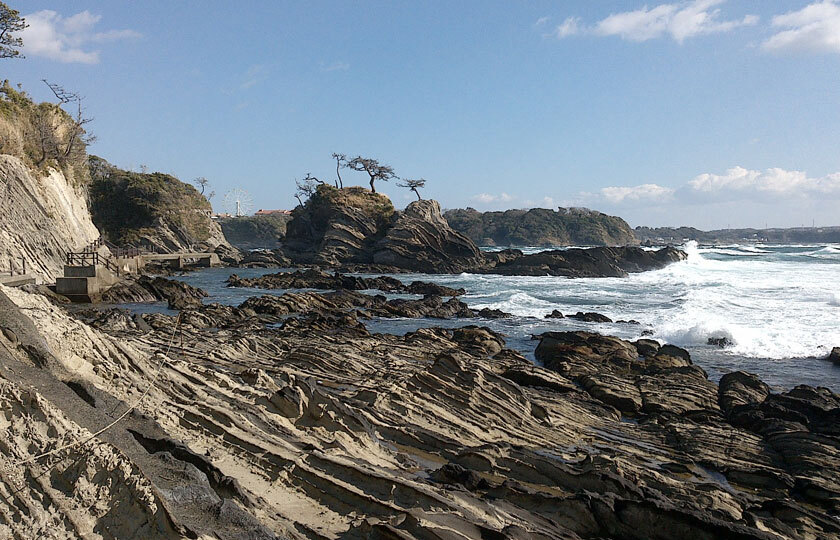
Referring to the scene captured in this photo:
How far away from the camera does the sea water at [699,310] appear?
19453mm

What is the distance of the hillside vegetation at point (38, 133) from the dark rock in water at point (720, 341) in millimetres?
36862

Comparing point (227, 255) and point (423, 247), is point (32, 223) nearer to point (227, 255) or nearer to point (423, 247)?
point (227, 255)

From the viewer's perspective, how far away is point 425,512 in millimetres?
5656

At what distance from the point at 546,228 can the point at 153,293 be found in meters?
114

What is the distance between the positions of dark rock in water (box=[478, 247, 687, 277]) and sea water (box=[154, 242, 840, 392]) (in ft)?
9.65

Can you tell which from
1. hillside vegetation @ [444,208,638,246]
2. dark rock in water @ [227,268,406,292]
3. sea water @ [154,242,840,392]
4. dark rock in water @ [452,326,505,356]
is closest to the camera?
dark rock in water @ [452,326,505,356]

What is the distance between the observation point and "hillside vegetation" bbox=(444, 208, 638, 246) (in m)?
133

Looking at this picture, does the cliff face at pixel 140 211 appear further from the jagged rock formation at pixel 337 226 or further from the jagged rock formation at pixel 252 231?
the jagged rock formation at pixel 252 231

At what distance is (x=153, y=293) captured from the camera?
30.2 metres

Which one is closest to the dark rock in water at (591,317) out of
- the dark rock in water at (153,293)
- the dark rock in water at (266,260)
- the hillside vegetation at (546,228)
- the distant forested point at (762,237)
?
the dark rock in water at (153,293)

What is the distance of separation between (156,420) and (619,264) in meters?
56.5

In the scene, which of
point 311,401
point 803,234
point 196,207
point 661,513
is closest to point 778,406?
point 661,513

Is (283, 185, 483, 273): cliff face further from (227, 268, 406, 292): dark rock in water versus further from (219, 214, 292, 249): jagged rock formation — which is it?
(219, 214, 292, 249): jagged rock formation

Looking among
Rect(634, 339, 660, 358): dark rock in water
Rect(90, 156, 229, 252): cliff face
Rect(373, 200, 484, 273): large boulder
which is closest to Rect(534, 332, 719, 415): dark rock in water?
Rect(634, 339, 660, 358): dark rock in water
